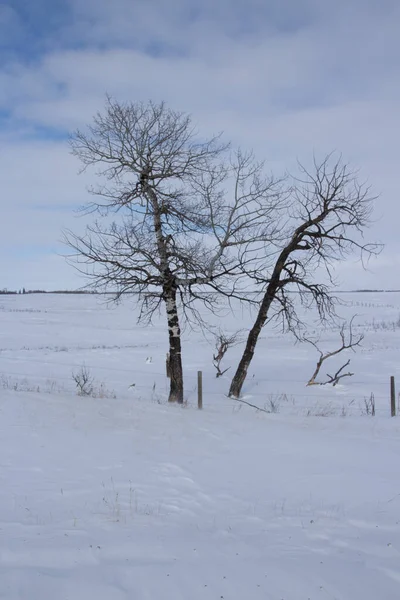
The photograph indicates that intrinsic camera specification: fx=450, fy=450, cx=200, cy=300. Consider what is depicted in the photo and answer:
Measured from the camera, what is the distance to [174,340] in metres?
12.8

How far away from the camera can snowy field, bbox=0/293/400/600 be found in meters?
3.66

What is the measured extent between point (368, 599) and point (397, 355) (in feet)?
69.9

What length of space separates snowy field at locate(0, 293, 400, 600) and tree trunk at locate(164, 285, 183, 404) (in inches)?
39.6

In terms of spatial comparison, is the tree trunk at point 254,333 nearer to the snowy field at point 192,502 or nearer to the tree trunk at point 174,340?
the snowy field at point 192,502

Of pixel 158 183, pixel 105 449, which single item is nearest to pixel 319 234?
pixel 158 183

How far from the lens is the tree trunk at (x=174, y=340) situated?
41.3 feet

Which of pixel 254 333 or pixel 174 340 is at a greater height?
pixel 254 333

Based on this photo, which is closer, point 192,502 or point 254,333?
point 192,502

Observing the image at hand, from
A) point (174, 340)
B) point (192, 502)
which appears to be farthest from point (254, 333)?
point (192, 502)

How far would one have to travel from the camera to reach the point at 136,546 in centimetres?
421

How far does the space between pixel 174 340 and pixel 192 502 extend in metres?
7.38

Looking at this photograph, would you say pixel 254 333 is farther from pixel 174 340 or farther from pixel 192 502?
pixel 192 502

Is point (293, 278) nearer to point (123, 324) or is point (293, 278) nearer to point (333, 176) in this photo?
point (333, 176)

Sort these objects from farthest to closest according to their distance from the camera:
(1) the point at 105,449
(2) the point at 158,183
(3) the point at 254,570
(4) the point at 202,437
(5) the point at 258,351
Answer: (5) the point at 258,351 < (2) the point at 158,183 < (4) the point at 202,437 < (1) the point at 105,449 < (3) the point at 254,570
